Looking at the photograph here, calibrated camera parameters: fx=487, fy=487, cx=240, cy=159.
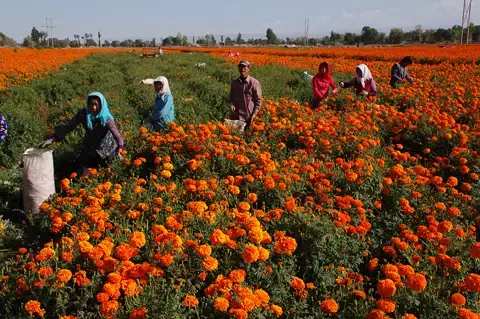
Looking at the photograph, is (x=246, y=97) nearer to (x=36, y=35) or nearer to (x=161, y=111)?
(x=161, y=111)

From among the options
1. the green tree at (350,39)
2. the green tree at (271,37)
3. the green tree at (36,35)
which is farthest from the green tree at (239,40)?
the green tree at (36,35)

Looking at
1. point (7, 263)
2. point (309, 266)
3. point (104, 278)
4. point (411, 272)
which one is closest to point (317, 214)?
point (309, 266)

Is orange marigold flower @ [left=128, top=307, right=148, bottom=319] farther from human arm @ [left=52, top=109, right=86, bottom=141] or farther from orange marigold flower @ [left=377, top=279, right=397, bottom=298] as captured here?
human arm @ [left=52, top=109, right=86, bottom=141]

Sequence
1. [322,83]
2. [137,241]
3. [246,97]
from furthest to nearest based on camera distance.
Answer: [322,83] < [246,97] < [137,241]

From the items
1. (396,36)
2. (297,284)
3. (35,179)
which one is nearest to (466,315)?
(297,284)

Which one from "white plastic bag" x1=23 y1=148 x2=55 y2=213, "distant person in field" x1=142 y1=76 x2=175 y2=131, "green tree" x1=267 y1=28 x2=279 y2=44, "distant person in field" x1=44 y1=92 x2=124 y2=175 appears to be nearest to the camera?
"white plastic bag" x1=23 y1=148 x2=55 y2=213

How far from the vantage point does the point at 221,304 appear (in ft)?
9.35

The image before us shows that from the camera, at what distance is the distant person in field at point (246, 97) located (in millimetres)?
7801

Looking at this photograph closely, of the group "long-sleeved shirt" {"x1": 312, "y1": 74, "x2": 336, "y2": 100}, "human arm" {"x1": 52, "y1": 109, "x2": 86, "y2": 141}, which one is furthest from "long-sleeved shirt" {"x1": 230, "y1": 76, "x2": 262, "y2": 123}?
"human arm" {"x1": 52, "y1": 109, "x2": 86, "y2": 141}

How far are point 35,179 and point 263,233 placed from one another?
10.3ft

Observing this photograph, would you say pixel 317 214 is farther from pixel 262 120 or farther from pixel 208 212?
pixel 262 120

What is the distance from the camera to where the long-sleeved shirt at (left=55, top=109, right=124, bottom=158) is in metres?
6.14

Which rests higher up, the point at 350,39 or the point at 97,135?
the point at 350,39

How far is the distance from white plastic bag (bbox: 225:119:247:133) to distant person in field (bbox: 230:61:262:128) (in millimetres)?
137
